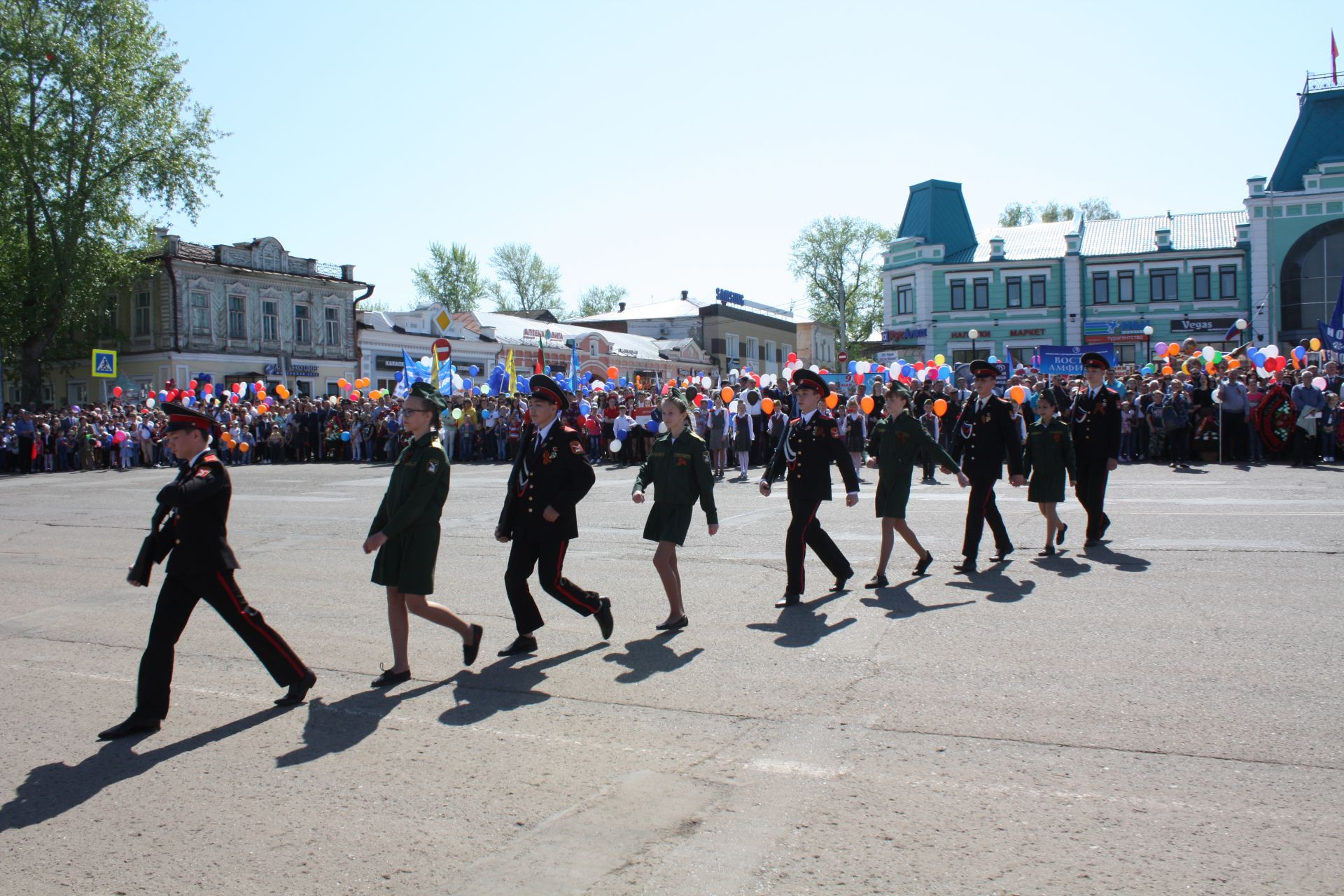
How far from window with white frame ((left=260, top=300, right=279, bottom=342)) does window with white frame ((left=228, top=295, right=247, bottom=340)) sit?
81cm

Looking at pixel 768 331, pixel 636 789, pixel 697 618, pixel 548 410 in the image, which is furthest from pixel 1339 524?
pixel 768 331

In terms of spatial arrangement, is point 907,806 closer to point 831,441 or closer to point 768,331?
point 831,441

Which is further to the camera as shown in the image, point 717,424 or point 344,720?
point 717,424

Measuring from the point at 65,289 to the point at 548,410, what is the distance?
1501 inches

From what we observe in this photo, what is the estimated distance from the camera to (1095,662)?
231 inches

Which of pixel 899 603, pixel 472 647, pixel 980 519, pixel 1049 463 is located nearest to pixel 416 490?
pixel 472 647

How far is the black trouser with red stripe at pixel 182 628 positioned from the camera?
5.17 metres

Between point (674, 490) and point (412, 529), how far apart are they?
2.04 m

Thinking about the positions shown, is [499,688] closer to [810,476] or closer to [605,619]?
[605,619]

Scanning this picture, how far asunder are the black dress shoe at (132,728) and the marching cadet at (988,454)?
653cm

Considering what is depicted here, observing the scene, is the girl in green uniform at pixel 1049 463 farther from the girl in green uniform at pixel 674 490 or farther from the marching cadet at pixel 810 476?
the girl in green uniform at pixel 674 490

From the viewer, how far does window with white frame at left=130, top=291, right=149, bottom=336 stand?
1711 inches

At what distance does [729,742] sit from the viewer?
4715 millimetres

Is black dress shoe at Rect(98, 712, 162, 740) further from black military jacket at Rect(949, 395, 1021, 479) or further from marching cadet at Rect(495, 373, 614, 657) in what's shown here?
black military jacket at Rect(949, 395, 1021, 479)
